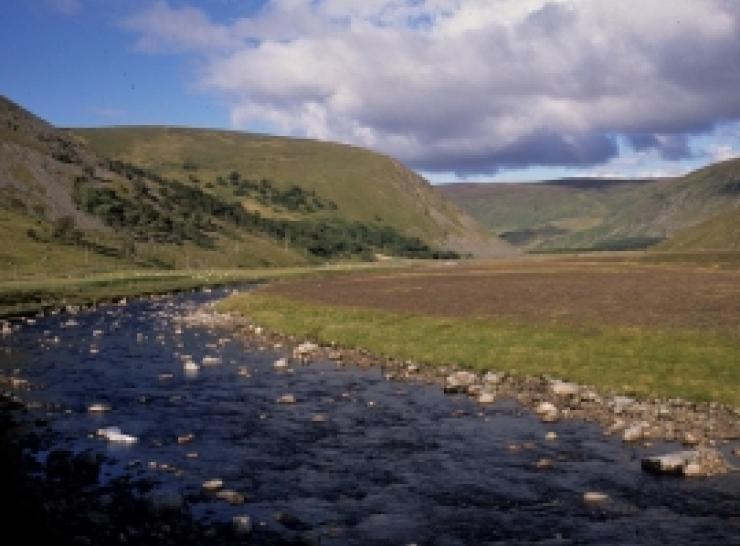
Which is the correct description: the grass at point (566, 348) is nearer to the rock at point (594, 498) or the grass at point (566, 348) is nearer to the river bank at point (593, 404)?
the river bank at point (593, 404)

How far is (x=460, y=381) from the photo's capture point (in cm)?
3947

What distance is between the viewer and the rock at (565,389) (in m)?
35.8

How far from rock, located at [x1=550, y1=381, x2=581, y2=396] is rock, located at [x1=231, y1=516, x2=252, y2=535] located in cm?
2054

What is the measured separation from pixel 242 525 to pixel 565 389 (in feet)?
69.2

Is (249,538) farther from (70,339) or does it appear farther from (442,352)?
(70,339)

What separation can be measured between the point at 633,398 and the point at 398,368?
14.9m

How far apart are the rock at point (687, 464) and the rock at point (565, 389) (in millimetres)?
10253

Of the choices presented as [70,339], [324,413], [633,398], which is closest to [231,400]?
[324,413]

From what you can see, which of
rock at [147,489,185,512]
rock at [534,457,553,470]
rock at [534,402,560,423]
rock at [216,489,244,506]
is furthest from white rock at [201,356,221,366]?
rock at [534,457,553,470]

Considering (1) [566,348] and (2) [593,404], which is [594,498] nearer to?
(2) [593,404]

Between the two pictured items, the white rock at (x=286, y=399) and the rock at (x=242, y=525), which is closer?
the rock at (x=242, y=525)

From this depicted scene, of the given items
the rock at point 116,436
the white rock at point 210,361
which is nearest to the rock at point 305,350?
the white rock at point 210,361

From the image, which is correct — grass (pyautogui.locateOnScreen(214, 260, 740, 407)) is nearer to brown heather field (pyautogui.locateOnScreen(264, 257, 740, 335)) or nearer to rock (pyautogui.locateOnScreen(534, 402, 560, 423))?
brown heather field (pyautogui.locateOnScreen(264, 257, 740, 335))

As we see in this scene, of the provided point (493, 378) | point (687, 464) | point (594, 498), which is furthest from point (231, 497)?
point (493, 378)
